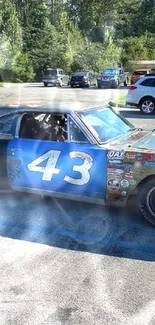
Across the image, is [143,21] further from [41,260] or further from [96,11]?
[41,260]

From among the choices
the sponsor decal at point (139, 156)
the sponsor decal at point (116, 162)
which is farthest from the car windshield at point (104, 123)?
the sponsor decal at point (139, 156)

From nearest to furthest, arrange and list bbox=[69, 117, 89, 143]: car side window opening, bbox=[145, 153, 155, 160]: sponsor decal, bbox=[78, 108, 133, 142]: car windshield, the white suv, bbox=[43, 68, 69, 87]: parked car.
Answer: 1. bbox=[145, 153, 155, 160]: sponsor decal
2. bbox=[69, 117, 89, 143]: car side window opening
3. bbox=[78, 108, 133, 142]: car windshield
4. the white suv
5. bbox=[43, 68, 69, 87]: parked car

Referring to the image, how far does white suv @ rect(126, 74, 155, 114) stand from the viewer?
52.3 feet

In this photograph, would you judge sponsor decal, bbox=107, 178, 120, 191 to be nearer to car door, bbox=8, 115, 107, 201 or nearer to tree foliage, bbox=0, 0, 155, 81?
car door, bbox=8, 115, 107, 201

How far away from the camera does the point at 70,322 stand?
3.13 meters

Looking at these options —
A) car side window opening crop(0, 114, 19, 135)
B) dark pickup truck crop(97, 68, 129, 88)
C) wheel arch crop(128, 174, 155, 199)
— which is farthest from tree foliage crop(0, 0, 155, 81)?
wheel arch crop(128, 174, 155, 199)

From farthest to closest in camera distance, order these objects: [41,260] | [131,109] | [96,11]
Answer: [96,11]
[131,109]
[41,260]

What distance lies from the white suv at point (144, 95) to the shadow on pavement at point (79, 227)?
11063 millimetres

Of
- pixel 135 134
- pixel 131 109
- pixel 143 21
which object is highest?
pixel 143 21

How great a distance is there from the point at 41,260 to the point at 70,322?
1.09m

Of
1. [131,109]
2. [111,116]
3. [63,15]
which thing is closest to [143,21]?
[63,15]

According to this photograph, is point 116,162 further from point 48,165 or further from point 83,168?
point 48,165

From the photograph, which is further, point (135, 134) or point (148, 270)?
point (135, 134)

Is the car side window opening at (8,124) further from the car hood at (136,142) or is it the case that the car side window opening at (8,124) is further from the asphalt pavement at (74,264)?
the car hood at (136,142)
